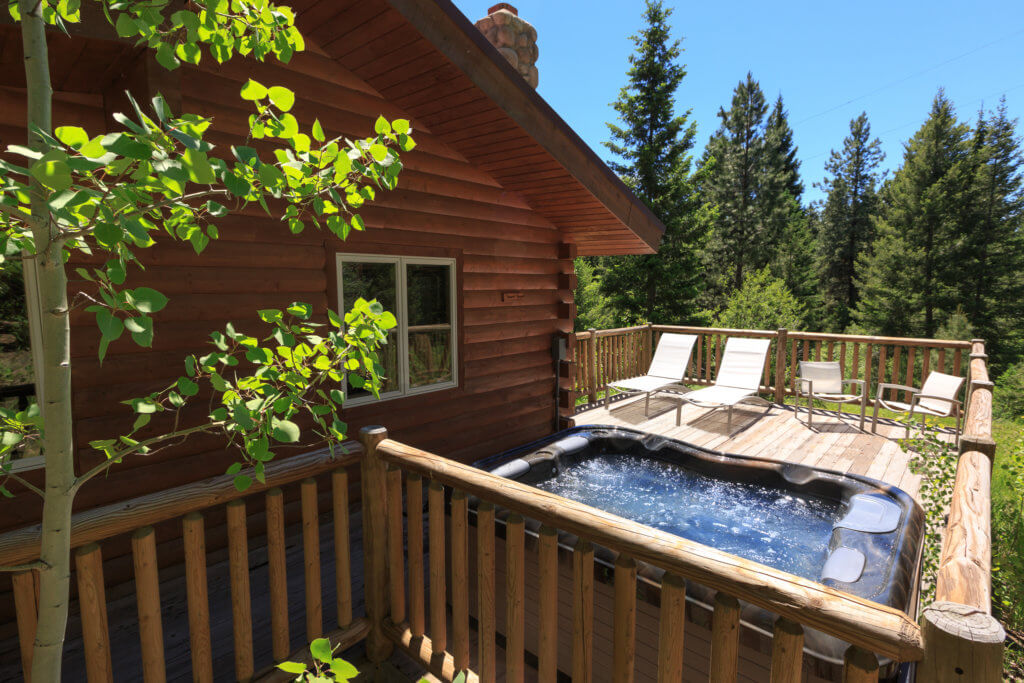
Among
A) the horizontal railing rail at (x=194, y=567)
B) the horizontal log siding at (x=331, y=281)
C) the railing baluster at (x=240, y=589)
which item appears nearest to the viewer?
the horizontal railing rail at (x=194, y=567)

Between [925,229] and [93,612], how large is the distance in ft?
88.5

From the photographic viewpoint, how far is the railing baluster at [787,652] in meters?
1.13

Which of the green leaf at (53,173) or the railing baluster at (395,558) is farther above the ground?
the green leaf at (53,173)

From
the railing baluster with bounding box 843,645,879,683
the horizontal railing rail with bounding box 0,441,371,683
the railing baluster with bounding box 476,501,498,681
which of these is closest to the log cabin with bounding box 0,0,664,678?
the horizontal railing rail with bounding box 0,441,371,683

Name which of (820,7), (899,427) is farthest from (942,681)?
(820,7)

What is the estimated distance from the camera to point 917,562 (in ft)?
9.37

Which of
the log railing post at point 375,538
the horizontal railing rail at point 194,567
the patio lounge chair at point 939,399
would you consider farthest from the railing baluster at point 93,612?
the patio lounge chair at point 939,399

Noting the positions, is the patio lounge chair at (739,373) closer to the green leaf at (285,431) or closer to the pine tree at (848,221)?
the green leaf at (285,431)

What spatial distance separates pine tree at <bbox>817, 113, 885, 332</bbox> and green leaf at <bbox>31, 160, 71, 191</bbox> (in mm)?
28654

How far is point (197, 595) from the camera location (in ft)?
5.71

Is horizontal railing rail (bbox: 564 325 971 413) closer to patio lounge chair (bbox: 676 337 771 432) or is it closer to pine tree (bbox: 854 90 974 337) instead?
patio lounge chair (bbox: 676 337 771 432)

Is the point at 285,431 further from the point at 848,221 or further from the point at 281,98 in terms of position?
the point at 848,221

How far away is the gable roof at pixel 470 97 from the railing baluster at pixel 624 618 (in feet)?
9.38

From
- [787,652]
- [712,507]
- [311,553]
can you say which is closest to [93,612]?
[311,553]
